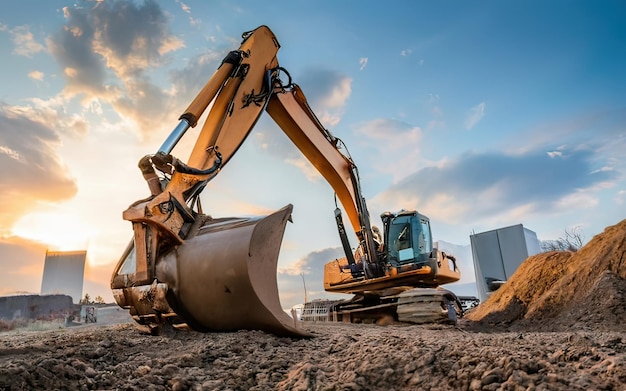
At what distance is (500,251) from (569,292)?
10.2 metres

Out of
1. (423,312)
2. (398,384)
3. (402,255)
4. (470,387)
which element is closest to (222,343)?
(398,384)

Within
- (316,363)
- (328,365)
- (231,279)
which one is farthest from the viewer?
(231,279)

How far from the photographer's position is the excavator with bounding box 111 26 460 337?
319 cm

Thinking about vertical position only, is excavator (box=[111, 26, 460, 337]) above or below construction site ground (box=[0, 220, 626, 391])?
above

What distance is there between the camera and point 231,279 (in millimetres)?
3109

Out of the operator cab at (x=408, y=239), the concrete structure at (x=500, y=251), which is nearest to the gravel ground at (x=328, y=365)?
the operator cab at (x=408, y=239)

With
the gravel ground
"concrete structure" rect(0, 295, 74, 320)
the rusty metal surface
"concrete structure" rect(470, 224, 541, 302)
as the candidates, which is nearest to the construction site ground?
the gravel ground

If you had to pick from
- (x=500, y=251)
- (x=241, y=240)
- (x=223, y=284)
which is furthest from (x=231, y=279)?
(x=500, y=251)

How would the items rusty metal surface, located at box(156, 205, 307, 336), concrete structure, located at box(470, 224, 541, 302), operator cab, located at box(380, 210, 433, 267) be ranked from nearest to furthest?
1. rusty metal surface, located at box(156, 205, 307, 336)
2. operator cab, located at box(380, 210, 433, 267)
3. concrete structure, located at box(470, 224, 541, 302)

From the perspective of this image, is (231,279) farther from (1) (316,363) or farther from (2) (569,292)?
(2) (569,292)

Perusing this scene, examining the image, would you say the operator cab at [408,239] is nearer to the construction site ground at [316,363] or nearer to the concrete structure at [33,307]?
the construction site ground at [316,363]

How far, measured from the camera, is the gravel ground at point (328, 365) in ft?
6.20

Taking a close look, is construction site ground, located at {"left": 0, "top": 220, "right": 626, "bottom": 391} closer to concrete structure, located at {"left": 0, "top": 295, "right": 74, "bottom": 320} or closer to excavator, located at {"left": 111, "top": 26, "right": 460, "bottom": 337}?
excavator, located at {"left": 111, "top": 26, "right": 460, "bottom": 337}

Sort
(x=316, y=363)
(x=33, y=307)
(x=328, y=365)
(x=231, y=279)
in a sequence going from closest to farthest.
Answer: (x=328, y=365)
(x=316, y=363)
(x=231, y=279)
(x=33, y=307)
